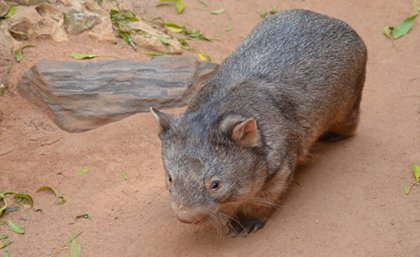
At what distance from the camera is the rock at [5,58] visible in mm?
7942

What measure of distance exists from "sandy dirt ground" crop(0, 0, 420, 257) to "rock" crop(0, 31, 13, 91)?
11 centimetres

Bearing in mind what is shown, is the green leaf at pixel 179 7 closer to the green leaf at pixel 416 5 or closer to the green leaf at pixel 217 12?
the green leaf at pixel 217 12

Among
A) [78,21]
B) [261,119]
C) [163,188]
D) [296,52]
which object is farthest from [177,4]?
[261,119]

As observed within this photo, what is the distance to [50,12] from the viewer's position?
8586mm

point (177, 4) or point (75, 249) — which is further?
point (177, 4)

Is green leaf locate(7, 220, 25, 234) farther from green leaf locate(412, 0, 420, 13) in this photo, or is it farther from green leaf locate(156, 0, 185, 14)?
green leaf locate(412, 0, 420, 13)

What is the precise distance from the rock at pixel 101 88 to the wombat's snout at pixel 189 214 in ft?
8.61

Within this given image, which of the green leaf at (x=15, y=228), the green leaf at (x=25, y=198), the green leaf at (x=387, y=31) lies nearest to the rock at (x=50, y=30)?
the green leaf at (x=25, y=198)

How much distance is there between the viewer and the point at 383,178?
21.5 feet

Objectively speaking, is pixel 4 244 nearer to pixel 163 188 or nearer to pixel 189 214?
pixel 163 188

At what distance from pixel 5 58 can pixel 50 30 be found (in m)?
0.68

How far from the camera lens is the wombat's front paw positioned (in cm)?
618

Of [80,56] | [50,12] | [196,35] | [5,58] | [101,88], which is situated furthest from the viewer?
[196,35]

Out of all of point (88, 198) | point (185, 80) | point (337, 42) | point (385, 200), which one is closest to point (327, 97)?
point (337, 42)
